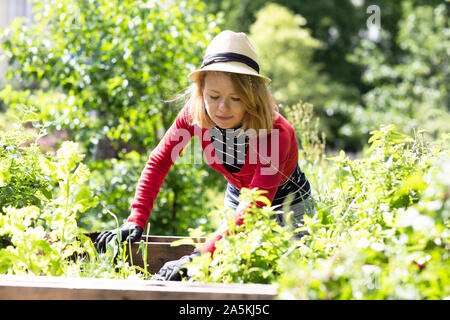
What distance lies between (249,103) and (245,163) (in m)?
0.29

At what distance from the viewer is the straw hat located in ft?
5.54

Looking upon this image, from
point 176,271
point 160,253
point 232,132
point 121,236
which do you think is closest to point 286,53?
point 232,132

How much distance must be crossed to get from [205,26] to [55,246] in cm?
246

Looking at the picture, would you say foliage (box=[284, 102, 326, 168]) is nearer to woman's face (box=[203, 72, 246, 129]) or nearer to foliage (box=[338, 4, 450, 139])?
woman's face (box=[203, 72, 246, 129])

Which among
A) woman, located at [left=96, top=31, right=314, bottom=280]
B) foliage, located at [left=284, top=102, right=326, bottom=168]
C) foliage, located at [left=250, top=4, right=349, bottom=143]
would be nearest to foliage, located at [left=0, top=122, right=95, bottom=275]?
woman, located at [left=96, top=31, right=314, bottom=280]

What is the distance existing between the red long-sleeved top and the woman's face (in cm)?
15

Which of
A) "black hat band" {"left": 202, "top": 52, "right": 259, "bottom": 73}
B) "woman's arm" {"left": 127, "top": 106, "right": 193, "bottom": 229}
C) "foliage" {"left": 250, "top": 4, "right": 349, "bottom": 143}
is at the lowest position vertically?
"woman's arm" {"left": 127, "top": 106, "right": 193, "bottom": 229}

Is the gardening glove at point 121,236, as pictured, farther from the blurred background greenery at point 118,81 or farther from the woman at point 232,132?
the blurred background greenery at point 118,81

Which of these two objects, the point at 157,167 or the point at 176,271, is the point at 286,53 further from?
the point at 176,271

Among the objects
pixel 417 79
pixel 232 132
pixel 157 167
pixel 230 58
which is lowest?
pixel 157 167

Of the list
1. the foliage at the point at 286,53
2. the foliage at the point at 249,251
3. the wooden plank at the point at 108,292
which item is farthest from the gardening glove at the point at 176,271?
the foliage at the point at 286,53

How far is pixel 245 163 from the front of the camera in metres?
1.91

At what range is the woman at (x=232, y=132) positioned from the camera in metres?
1.70
